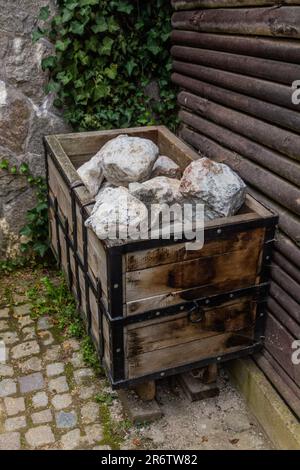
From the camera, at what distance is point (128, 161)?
3275 mm

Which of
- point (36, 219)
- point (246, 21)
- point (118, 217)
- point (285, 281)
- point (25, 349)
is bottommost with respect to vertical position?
point (25, 349)

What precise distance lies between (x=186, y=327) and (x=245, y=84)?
1.46 metres

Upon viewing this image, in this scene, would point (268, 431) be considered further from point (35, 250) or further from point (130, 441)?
point (35, 250)

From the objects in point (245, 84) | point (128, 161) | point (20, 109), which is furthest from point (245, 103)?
point (20, 109)

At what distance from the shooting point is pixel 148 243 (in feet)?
A: 8.73

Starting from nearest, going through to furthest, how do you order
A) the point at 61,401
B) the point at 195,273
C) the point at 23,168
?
the point at 195,273 → the point at 61,401 → the point at 23,168

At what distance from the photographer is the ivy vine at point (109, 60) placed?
409 cm

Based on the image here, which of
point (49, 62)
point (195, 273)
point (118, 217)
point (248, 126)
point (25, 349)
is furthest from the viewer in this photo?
point (49, 62)

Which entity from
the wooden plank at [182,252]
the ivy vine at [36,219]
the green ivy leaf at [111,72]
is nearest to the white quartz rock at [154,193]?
the wooden plank at [182,252]

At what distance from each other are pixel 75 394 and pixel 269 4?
2.58 m

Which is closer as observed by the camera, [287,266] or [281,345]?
[287,266]

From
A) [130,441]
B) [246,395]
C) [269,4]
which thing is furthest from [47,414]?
[269,4]

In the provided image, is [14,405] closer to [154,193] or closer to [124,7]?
[154,193]

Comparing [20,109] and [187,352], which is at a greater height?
[20,109]
